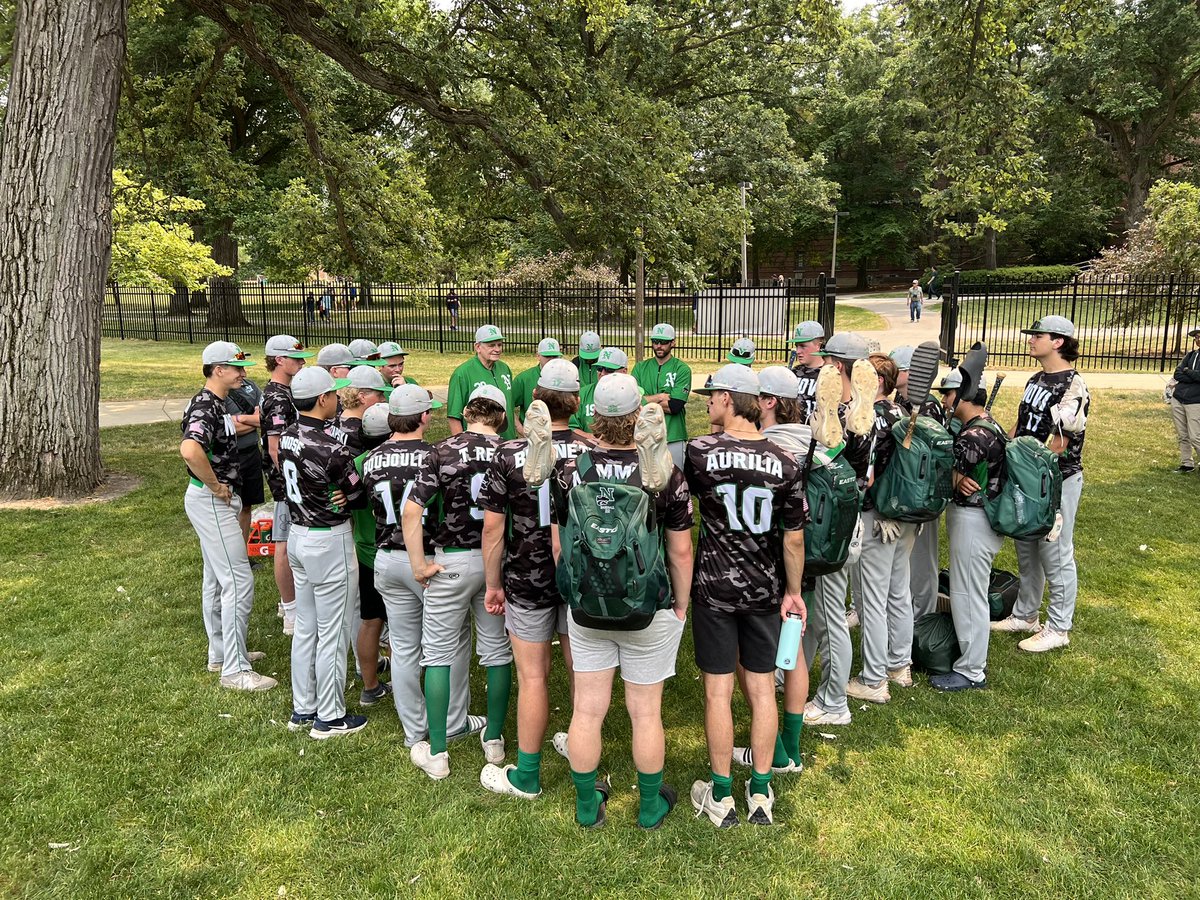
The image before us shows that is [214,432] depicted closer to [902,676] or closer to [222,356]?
[222,356]

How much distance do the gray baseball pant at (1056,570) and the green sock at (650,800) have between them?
314cm

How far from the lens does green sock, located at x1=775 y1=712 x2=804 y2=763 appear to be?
382 centimetres

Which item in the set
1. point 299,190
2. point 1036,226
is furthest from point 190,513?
point 1036,226

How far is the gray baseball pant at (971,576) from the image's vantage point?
458cm

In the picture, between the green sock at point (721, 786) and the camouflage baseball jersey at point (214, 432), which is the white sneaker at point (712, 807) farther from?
the camouflage baseball jersey at point (214, 432)

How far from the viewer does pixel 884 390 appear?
15.8 ft

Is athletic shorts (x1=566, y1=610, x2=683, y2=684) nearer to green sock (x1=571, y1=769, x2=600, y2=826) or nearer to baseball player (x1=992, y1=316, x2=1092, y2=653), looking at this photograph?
green sock (x1=571, y1=769, x2=600, y2=826)

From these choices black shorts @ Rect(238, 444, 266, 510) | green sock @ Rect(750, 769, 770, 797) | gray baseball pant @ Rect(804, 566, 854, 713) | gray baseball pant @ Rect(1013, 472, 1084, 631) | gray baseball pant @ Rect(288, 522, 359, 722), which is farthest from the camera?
black shorts @ Rect(238, 444, 266, 510)

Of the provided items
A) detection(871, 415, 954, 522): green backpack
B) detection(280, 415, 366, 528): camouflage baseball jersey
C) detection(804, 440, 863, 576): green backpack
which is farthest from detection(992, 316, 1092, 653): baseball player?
detection(280, 415, 366, 528): camouflage baseball jersey

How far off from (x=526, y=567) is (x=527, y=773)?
973 mm

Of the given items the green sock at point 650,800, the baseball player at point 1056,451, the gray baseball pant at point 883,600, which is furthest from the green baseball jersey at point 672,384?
the green sock at point 650,800

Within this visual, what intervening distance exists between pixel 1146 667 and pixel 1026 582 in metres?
0.82

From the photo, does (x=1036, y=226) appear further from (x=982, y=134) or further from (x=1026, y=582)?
(x=1026, y=582)

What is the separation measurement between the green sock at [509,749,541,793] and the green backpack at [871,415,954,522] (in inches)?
88.7
